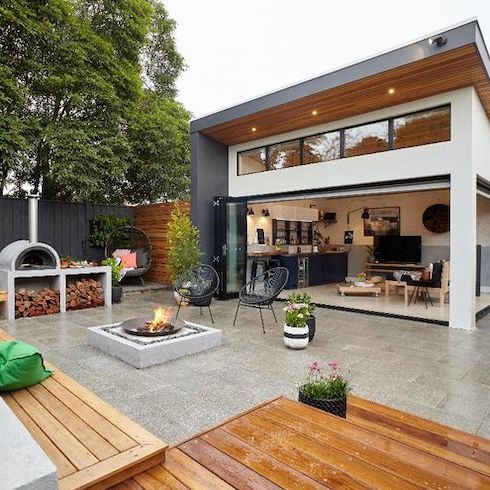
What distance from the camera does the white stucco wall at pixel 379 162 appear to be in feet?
18.0

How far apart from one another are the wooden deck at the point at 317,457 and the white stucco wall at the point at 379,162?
15.0 feet

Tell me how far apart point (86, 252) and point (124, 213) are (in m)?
1.51

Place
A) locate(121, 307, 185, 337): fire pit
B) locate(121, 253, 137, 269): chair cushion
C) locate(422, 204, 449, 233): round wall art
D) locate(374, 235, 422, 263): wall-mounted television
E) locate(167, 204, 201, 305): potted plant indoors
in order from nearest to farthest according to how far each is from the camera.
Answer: locate(121, 307, 185, 337): fire pit → locate(167, 204, 201, 305): potted plant indoors → locate(121, 253, 137, 269): chair cushion → locate(422, 204, 449, 233): round wall art → locate(374, 235, 422, 263): wall-mounted television

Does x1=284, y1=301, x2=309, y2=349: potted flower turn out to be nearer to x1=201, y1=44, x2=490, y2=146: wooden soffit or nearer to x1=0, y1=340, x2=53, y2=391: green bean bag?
x1=0, y1=340, x2=53, y2=391: green bean bag

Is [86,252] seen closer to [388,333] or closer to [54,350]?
[54,350]

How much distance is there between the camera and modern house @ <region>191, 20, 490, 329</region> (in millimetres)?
5383

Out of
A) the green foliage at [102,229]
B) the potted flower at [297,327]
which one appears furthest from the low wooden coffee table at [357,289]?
the green foliage at [102,229]

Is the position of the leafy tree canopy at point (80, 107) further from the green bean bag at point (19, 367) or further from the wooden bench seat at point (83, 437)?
the wooden bench seat at point (83, 437)

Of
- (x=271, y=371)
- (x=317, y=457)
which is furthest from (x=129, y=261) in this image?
(x=317, y=457)

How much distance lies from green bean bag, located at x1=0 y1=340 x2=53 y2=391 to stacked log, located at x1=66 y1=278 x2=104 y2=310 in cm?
443

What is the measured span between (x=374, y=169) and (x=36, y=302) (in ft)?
20.3

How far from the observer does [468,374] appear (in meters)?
3.62

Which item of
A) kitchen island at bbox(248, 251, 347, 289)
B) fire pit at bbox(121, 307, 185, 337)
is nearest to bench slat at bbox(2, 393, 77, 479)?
fire pit at bbox(121, 307, 185, 337)

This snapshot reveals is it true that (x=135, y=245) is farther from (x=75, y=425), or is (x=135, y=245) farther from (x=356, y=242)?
(x=75, y=425)
